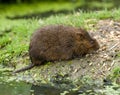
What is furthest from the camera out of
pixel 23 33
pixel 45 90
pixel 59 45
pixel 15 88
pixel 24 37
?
pixel 23 33

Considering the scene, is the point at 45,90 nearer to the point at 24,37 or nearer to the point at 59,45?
the point at 59,45

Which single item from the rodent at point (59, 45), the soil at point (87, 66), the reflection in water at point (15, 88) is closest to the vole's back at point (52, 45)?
the rodent at point (59, 45)

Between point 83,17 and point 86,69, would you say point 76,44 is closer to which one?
point 86,69

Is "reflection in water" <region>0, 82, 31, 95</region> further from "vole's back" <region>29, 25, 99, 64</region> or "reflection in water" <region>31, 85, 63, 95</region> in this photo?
"vole's back" <region>29, 25, 99, 64</region>

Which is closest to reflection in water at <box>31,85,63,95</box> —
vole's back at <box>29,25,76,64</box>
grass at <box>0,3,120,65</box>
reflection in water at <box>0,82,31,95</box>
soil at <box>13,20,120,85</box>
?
reflection in water at <box>0,82,31,95</box>

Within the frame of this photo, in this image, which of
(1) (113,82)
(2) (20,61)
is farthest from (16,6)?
(1) (113,82)

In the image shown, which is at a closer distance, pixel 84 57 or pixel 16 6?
pixel 84 57

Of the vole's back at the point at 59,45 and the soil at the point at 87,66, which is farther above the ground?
the vole's back at the point at 59,45

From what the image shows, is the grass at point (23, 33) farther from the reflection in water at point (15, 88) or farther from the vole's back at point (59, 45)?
the reflection in water at point (15, 88)

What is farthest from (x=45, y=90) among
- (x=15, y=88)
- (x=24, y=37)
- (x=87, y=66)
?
(x=24, y=37)
